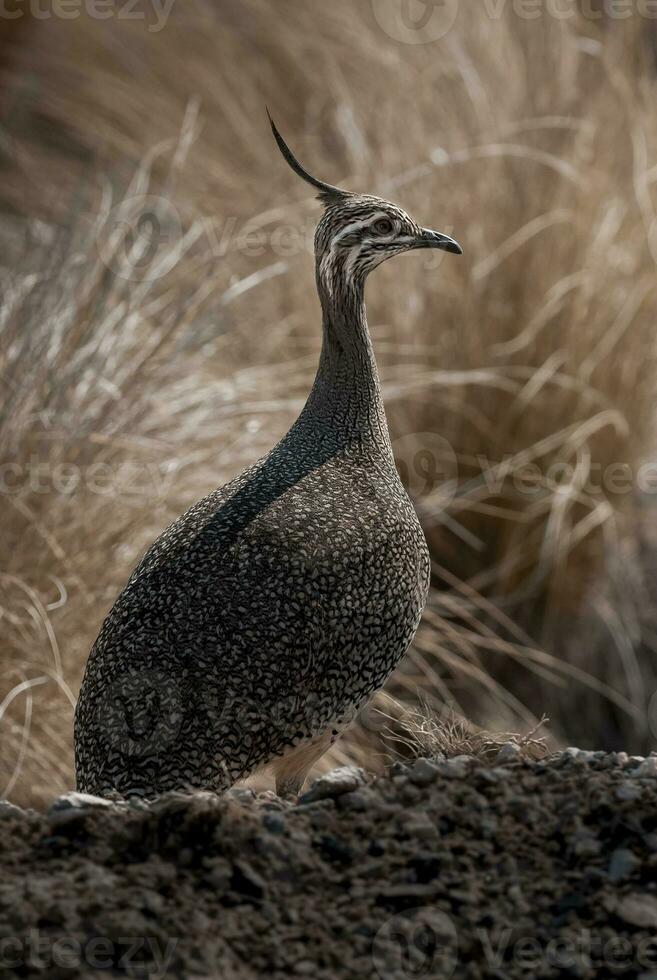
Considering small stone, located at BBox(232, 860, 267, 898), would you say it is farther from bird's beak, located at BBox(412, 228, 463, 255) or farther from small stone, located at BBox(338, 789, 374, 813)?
bird's beak, located at BBox(412, 228, 463, 255)

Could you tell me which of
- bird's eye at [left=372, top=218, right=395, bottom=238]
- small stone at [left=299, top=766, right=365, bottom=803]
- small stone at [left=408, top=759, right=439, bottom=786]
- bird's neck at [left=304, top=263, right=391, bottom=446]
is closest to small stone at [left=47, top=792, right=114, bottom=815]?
small stone at [left=299, top=766, right=365, bottom=803]

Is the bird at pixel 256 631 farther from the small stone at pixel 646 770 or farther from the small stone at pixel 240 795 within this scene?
the small stone at pixel 646 770

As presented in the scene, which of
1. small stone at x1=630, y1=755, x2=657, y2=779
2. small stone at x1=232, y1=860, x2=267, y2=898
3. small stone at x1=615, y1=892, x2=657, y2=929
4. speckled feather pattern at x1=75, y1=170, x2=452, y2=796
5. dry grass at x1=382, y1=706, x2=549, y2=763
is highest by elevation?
speckled feather pattern at x1=75, y1=170, x2=452, y2=796

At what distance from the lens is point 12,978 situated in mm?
2309

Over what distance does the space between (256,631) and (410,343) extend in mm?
3775

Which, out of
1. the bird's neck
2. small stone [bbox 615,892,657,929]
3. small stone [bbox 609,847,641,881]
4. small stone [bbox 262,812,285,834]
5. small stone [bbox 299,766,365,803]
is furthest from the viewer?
the bird's neck

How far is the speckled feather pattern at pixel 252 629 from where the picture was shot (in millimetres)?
3182

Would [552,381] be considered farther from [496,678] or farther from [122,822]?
[122,822]

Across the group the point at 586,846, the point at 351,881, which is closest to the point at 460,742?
the point at 586,846

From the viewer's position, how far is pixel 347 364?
3850mm

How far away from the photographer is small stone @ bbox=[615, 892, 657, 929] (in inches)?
99.3

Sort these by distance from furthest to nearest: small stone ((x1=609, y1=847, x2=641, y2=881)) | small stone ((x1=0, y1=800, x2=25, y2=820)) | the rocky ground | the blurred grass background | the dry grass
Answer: the blurred grass background < the dry grass < small stone ((x1=0, y1=800, x2=25, y2=820)) < small stone ((x1=609, y1=847, x2=641, y2=881)) < the rocky ground

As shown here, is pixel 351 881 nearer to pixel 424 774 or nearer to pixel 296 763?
pixel 424 774

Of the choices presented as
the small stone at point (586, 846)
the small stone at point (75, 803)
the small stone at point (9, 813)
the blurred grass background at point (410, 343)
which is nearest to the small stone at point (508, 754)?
the small stone at point (586, 846)
